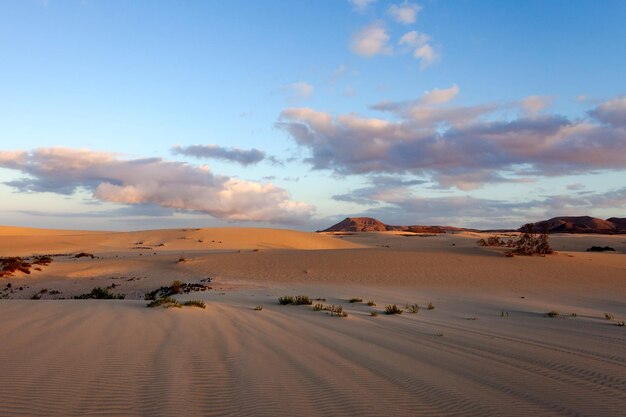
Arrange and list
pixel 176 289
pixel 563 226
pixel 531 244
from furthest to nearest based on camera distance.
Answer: pixel 563 226 < pixel 531 244 < pixel 176 289

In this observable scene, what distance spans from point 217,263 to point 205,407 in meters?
21.9

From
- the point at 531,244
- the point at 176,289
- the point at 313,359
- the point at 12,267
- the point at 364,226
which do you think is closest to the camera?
the point at 313,359

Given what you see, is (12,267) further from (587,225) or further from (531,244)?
(587,225)

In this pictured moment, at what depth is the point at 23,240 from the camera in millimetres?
46438

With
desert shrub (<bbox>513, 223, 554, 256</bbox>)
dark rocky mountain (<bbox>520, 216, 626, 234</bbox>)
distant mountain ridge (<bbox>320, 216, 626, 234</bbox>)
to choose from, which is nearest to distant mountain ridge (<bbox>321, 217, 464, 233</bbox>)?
distant mountain ridge (<bbox>320, 216, 626, 234</bbox>)

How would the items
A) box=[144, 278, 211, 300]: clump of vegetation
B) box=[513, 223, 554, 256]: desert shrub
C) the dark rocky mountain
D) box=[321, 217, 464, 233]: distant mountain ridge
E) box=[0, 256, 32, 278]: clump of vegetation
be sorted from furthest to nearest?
box=[321, 217, 464, 233]: distant mountain ridge
the dark rocky mountain
box=[513, 223, 554, 256]: desert shrub
box=[0, 256, 32, 278]: clump of vegetation
box=[144, 278, 211, 300]: clump of vegetation

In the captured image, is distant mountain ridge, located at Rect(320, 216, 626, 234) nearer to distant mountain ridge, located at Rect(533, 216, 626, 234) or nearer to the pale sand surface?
distant mountain ridge, located at Rect(533, 216, 626, 234)

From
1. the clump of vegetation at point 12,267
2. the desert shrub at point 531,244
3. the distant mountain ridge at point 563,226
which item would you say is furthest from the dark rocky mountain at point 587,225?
the clump of vegetation at point 12,267

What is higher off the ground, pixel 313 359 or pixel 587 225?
pixel 587 225

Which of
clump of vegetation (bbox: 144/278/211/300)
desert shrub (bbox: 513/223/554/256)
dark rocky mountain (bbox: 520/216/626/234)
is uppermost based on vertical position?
dark rocky mountain (bbox: 520/216/626/234)

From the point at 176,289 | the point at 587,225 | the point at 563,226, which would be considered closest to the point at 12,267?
the point at 176,289

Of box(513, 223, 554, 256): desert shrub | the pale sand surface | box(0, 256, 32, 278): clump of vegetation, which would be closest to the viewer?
the pale sand surface

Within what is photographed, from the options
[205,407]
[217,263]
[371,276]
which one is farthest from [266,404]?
[217,263]

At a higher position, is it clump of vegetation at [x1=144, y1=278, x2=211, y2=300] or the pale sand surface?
the pale sand surface
